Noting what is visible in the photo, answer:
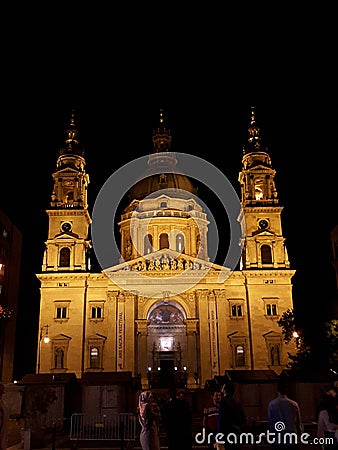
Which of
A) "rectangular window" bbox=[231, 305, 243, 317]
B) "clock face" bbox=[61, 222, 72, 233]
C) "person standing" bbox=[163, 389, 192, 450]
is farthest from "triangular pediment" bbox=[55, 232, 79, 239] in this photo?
"person standing" bbox=[163, 389, 192, 450]

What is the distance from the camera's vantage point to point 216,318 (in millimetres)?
57531

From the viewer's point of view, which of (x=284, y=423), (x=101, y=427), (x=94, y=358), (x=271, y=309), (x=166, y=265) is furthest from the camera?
(x=166, y=265)

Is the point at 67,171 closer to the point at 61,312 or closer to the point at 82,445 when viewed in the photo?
the point at 61,312

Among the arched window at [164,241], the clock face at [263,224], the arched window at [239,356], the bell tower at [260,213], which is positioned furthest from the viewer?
the arched window at [164,241]

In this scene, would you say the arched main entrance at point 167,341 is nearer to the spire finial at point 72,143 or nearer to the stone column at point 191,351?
the stone column at point 191,351

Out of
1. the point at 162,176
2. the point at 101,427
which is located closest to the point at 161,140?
the point at 162,176

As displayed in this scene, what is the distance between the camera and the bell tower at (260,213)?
6084cm

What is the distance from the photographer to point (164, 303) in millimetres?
60062

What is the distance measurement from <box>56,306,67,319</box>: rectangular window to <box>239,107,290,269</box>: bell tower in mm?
20313

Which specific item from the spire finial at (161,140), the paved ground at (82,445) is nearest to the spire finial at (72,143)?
the spire finial at (161,140)

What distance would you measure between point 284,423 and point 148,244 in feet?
191

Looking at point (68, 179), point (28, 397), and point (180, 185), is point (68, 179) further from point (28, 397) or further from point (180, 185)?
point (28, 397)

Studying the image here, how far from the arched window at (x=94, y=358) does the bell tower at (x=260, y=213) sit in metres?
18.5

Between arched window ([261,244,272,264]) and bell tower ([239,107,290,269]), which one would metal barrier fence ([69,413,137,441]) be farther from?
arched window ([261,244,272,264])
